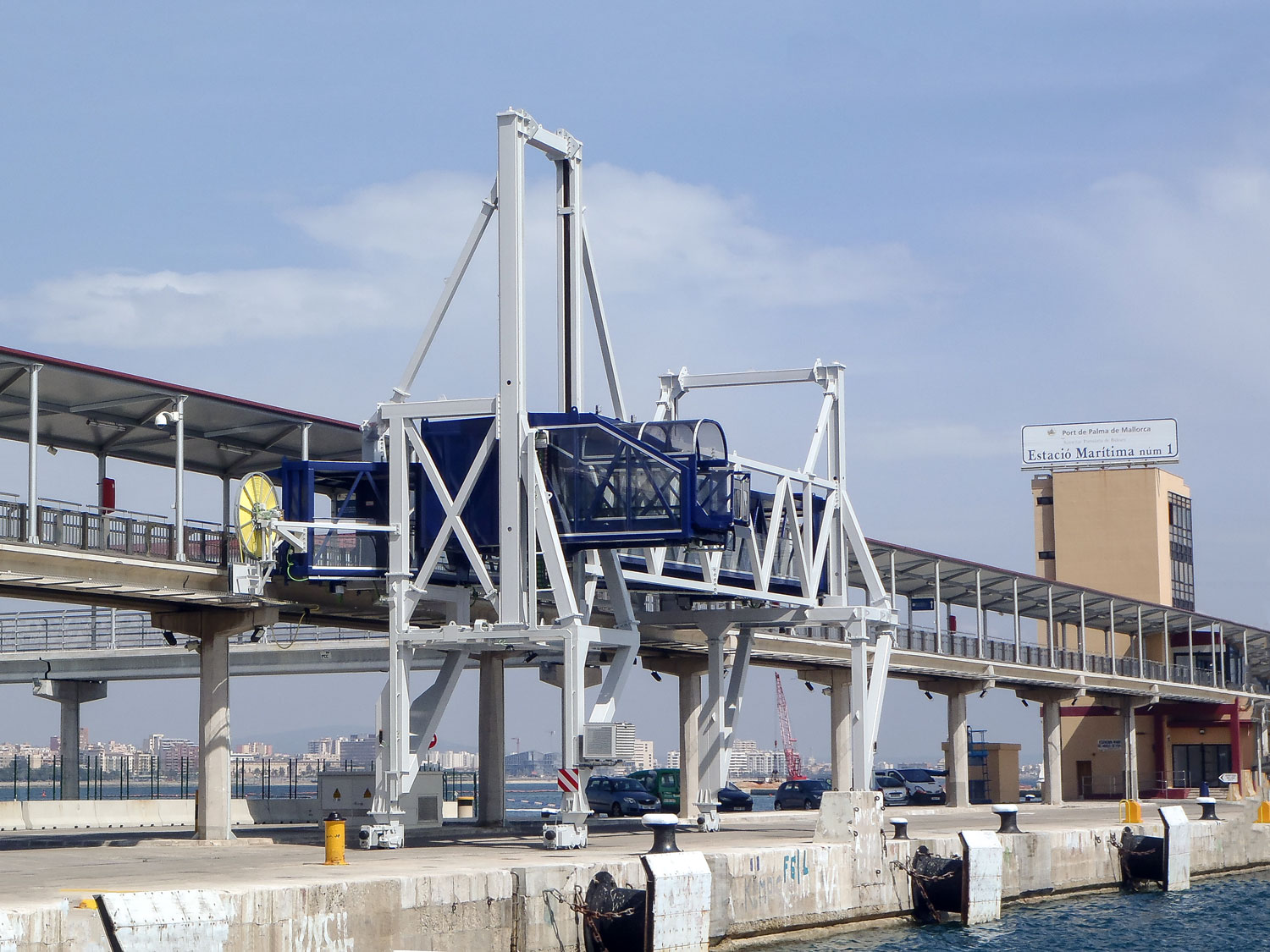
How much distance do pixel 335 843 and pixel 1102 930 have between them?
53.1 ft

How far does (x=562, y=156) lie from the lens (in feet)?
108

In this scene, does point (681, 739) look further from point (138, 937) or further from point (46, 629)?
point (138, 937)

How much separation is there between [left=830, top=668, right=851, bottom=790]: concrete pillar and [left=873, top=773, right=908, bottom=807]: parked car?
436 centimetres

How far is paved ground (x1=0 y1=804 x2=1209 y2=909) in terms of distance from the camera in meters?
20.8

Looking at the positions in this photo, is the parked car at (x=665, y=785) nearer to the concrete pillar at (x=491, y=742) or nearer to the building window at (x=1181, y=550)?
the concrete pillar at (x=491, y=742)

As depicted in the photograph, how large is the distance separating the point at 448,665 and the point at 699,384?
34.2 ft

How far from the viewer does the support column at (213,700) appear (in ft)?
112

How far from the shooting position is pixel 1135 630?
298 feet

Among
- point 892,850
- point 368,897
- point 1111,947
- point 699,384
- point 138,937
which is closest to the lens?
point 138,937

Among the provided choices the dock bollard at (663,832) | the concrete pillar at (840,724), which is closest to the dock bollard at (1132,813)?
the concrete pillar at (840,724)

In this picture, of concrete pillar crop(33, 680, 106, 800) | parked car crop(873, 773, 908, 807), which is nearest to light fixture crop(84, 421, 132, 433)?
concrete pillar crop(33, 680, 106, 800)

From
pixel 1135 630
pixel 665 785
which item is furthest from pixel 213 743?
pixel 1135 630

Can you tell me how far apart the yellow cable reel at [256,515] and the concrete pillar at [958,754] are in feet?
132

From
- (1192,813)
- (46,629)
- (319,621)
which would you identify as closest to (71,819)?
(46,629)
